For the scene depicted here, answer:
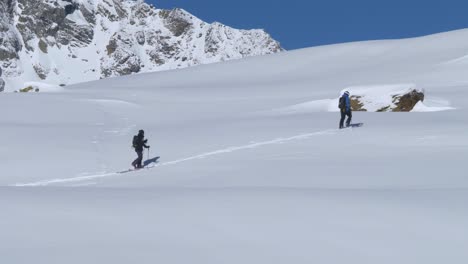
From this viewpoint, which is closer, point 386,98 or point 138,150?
point 138,150

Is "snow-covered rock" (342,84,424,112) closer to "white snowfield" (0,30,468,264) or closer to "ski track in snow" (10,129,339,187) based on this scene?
"white snowfield" (0,30,468,264)

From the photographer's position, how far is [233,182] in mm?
9680

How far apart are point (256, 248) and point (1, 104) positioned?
925 inches

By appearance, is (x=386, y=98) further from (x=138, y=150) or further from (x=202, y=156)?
(x=138, y=150)

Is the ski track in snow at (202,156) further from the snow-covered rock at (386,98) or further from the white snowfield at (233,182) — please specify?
the snow-covered rock at (386,98)

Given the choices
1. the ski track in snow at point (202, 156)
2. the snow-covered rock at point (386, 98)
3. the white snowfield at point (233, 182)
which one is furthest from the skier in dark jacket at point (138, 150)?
the snow-covered rock at point (386, 98)

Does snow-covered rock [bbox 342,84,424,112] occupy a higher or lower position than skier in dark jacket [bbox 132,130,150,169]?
higher

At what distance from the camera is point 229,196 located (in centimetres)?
699

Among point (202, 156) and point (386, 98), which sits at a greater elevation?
point (386, 98)

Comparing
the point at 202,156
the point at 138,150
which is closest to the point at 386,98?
the point at 202,156

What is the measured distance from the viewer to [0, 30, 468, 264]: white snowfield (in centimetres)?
525

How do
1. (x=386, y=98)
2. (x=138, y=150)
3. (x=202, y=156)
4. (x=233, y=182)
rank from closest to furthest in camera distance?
1. (x=233, y=182)
2. (x=138, y=150)
3. (x=202, y=156)
4. (x=386, y=98)

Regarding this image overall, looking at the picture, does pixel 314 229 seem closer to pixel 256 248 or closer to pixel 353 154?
pixel 256 248

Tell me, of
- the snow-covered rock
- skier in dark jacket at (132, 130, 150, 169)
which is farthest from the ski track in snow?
the snow-covered rock
